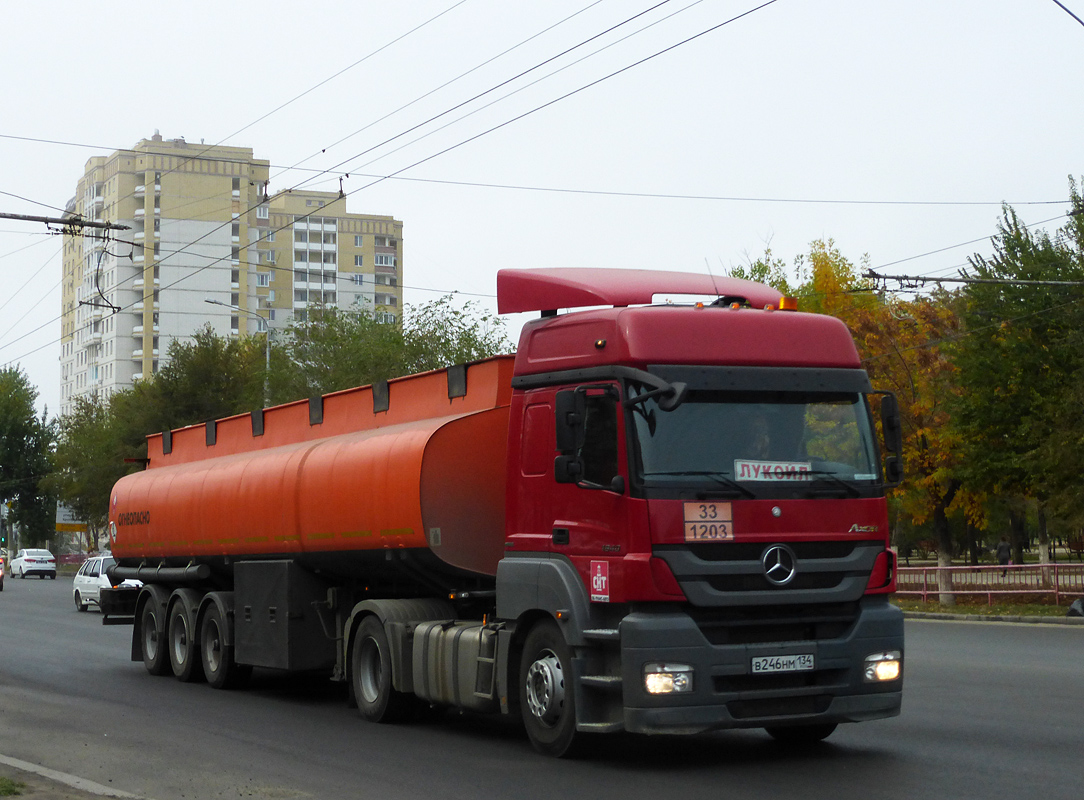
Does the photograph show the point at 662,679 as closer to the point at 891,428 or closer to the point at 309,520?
the point at 891,428

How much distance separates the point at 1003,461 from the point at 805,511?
84.4 ft

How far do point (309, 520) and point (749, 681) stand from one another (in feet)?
19.4

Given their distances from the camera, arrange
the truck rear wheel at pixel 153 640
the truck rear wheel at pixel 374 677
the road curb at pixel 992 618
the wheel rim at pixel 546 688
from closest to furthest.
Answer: the wheel rim at pixel 546 688 < the truck rear wheel at pixel 374 677 < the truck rear wheel at pixel 153 640 < the road curb at pixel 992 618

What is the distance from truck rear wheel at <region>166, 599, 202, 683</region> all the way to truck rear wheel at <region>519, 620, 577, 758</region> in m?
7.87

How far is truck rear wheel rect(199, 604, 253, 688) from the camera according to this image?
639 inches

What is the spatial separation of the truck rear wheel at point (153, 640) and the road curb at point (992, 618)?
47.2ft

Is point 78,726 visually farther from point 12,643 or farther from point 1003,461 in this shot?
point 1003,461

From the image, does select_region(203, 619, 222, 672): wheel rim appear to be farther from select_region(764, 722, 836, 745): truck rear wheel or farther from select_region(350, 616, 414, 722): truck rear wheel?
select_region(764, 722, 836, 745): truck rear wheel

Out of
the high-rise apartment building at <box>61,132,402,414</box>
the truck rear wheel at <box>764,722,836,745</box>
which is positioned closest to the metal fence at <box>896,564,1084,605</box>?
the truck rear wheel at <box>764,722,836,745</box>

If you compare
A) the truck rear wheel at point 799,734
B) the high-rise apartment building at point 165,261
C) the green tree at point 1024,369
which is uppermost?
the high-rise apartment building at point 165,261

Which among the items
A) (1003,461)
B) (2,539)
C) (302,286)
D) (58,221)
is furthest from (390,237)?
(58,221)

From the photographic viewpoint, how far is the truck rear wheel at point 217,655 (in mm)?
16234

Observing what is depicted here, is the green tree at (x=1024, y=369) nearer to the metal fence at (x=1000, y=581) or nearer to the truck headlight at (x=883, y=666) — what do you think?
the metal fence at (x=1000, y=581)

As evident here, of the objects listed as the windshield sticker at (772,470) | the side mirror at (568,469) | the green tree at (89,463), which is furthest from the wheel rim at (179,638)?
the green tree at (89,463)
